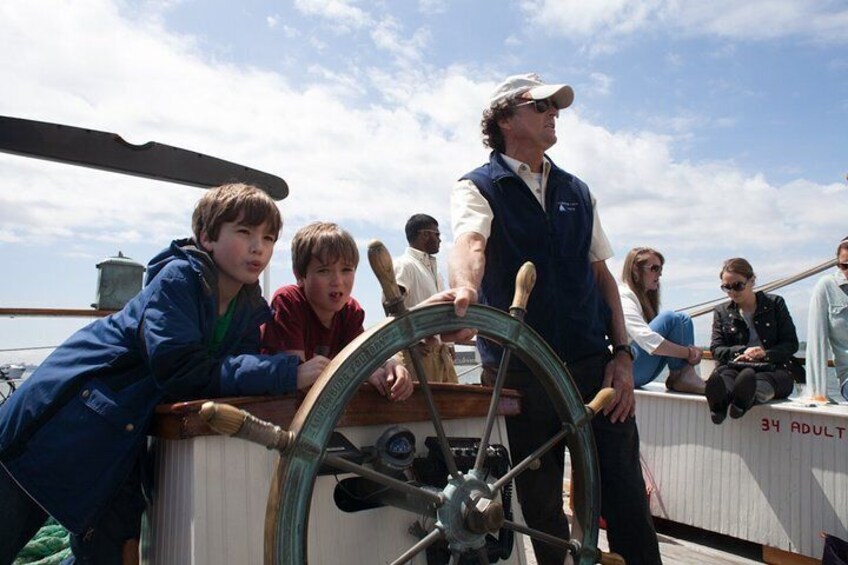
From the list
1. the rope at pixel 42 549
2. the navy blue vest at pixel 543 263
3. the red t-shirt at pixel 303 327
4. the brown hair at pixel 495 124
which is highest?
the brown hair at pixel 495 124

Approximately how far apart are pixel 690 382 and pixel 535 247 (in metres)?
2.19

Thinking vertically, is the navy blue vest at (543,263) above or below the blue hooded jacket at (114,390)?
above

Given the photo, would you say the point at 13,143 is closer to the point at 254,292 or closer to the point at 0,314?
the point at 0,314

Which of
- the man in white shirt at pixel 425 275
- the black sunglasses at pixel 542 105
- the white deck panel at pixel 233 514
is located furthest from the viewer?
the man in white shirt at pixel 425 275

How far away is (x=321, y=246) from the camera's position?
67.8 inches

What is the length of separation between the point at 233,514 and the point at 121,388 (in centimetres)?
35

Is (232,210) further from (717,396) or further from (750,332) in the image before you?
(750,332)

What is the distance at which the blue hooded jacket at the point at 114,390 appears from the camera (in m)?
1.21

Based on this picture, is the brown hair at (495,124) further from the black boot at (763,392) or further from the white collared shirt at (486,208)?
the black boot at (763,392)

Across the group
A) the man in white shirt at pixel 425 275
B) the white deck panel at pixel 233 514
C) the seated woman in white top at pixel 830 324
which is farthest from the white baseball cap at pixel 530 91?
the seated woman in white top at pixel 830 324

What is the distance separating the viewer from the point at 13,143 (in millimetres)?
2732

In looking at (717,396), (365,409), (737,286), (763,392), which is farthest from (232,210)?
(737,286)

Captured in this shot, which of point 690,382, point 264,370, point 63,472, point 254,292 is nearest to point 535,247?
point 254,292

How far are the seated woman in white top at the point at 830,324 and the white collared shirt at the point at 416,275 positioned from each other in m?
1.88
